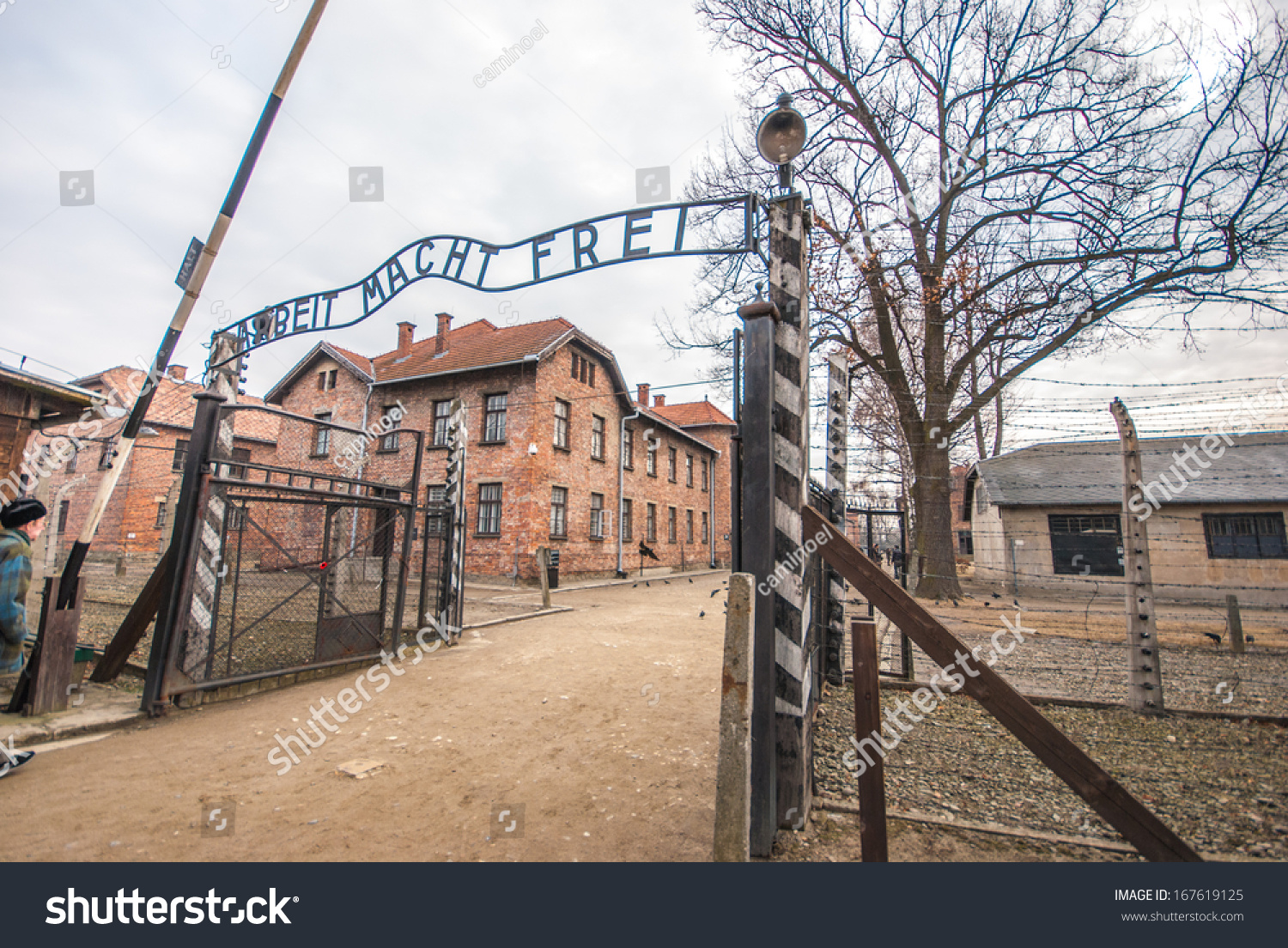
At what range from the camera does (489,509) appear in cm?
1817

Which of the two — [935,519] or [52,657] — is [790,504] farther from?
[935,519]

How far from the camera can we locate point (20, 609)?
4.62 metres

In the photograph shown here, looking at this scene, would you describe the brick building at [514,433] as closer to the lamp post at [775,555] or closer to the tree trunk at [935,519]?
the tree trunk at [935,519]

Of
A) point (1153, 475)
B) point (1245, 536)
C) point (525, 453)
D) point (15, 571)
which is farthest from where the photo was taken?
point (525, 453)

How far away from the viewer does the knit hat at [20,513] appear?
4.52 metres

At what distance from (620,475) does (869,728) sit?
20025mm

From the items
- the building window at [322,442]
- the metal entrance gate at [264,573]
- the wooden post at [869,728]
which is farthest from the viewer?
the building window at [322,442]

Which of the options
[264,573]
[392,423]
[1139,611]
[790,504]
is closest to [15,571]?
[264,573]

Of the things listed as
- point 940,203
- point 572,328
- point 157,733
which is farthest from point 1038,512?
point 157,733

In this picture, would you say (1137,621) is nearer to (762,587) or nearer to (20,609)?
(762,587)

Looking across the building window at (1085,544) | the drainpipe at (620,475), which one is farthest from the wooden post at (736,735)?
the building window at (1085,544)

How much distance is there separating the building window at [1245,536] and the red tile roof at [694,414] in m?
21.7
